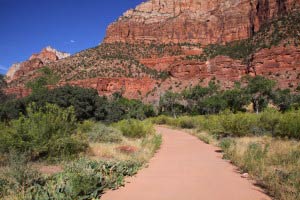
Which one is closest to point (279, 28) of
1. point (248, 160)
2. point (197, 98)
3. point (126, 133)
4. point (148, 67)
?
point (197, 98)

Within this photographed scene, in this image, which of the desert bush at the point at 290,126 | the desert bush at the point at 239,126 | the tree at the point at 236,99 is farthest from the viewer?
the tree at the point at 236,99

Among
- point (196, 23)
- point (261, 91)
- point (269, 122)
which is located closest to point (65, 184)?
point (269, 122)

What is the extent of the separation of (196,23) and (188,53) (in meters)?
27.5

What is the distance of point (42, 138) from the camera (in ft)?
30.5

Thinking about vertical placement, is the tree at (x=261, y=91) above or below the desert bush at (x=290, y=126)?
above

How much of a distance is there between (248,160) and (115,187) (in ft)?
14.1

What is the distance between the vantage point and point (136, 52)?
308 ft

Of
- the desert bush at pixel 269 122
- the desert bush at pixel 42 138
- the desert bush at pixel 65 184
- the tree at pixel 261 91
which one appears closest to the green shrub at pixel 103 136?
the desert bush at pixel 42 138

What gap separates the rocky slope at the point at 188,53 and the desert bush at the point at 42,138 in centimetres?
5869

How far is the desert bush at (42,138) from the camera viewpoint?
8945 millimetres

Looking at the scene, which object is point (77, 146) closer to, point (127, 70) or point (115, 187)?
point (115, 187)

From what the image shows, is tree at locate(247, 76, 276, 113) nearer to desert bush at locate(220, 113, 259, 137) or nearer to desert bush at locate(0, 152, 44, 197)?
desert bush at locate(220, 113, 259, 137)

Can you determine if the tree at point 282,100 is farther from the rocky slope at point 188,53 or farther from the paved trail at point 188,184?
the paved trail at point 188,184

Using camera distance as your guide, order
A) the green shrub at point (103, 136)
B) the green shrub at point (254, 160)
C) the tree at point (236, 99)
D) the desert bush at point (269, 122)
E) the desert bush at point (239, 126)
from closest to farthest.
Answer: the green shrub at point (254, 160), the green shrub at point (103, 136), the desert bush at point (269, 122), the desert bush at point (239, 126), the tree at point (236, 99)
